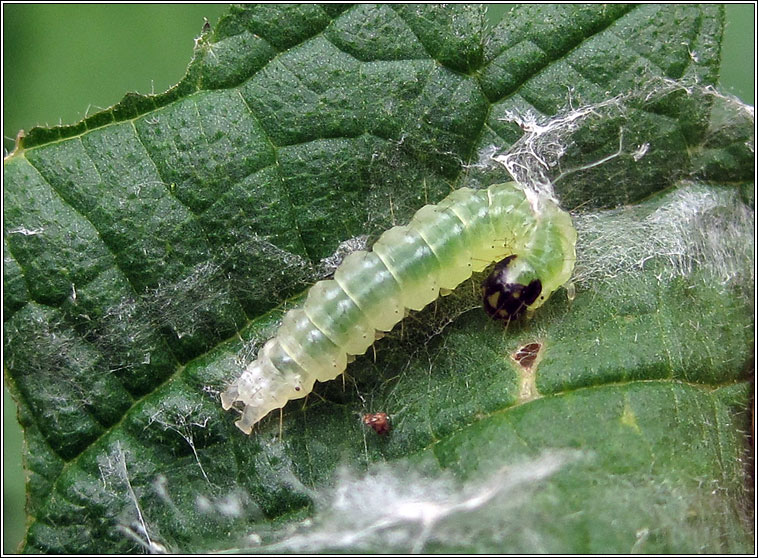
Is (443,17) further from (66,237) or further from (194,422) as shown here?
(194,422)

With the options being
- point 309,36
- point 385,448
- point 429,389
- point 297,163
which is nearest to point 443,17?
point 309,36

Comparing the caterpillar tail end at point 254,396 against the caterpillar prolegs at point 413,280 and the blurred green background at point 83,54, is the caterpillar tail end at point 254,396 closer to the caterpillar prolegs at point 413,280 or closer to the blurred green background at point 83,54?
the caterpillar prolegs at point 413,280

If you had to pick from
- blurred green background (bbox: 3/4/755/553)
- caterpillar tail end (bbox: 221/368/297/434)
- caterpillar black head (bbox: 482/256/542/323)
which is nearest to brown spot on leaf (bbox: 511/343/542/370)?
caterpillar black head (bbox: 482/256/542/323)

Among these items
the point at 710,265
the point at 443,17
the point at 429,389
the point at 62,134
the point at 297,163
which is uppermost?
the point at 62,134

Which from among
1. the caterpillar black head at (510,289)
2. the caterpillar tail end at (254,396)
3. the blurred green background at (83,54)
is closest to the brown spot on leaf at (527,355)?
the caterpillar black head at (510,289)

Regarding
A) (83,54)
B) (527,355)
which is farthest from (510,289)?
(83,54)

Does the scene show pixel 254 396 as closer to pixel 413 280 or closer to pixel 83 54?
pixel 413 280

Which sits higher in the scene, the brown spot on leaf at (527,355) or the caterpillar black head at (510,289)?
the caterpillar black head at (510,289)

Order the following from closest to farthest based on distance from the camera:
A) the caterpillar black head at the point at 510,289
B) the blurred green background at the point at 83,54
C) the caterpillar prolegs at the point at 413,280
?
the caterpillar prolegs at the point at 413,280, the caterpillar black head at the point at 510,289, the blurred green background at the point at 83,54
